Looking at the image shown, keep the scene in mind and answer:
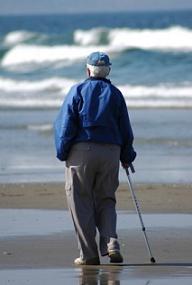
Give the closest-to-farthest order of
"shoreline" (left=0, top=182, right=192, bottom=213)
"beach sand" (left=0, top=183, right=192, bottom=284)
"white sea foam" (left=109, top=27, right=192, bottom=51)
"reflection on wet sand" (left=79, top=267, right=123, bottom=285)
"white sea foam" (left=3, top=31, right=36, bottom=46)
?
"reflection on wet sand" (left=79, top=267, right=123, bottom=285), "beach sand" (left=0, top=183, right=192, bottom=284), "shoreline" (left=0, top=182, right=192, bottom=213), "white sea foam" (left=109, top=27, right=192, bottom=51), "white sea foam" (left=3, top=31, right=36, bottom=46)

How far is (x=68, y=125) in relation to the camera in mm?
8125

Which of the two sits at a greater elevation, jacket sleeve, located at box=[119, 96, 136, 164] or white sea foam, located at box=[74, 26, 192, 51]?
white sea foam, located at box=[74, 26, 192, 51]

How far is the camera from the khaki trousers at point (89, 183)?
8.20 m

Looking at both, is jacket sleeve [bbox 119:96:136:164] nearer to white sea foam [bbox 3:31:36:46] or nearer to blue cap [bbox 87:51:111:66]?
blue cap [bbox 87:51:111:66]

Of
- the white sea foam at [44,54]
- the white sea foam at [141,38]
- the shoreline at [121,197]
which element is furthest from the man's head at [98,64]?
the white sea foam at [141,38]

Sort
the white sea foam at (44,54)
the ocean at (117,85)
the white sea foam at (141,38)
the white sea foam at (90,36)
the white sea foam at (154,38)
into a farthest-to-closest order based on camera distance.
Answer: the white sea foam at (90,36) < the white sea foam at (141,38) < the white sea foam at (154,38) < the white sea foam at (44,54) < the ocean at (117,85)

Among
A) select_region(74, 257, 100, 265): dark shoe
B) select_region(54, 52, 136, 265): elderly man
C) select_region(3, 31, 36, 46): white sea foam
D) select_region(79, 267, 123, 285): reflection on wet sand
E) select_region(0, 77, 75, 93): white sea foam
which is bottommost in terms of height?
select_region(79, 267, 123, 285): reflection on wet sand

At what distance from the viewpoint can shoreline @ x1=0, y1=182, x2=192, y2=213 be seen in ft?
36.5

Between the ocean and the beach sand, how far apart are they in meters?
1.93

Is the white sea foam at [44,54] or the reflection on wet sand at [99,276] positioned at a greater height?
the white sea foam at [44,54]

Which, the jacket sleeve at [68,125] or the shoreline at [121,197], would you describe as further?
the shoreline at [121,197]

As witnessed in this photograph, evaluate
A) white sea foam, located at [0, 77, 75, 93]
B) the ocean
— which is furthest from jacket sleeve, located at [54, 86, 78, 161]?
white sea foam, located at [0, 77, 75, 93]

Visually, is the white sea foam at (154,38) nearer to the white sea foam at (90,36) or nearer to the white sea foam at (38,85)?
the white sea foam at (90,36)

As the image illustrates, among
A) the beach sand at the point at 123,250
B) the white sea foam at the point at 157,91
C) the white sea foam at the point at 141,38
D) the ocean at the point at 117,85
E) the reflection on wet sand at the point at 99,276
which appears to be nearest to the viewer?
the reflection on wet sand at the point at 99,276
